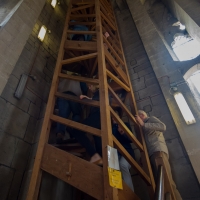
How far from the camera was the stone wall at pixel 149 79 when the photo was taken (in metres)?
3.40

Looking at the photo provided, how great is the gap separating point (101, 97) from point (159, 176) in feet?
4.76

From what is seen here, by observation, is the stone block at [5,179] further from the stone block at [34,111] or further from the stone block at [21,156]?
the stone block at [34,111]

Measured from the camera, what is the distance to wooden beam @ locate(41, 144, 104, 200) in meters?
2.11

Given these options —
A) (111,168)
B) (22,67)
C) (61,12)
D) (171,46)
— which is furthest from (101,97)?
(61,12)

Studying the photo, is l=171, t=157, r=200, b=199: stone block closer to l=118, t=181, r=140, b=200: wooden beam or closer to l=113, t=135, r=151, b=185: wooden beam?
l=113, t=135, r=151, b=185: wooden beam

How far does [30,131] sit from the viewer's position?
14.1 ft

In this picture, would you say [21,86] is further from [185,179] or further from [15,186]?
[185,179]

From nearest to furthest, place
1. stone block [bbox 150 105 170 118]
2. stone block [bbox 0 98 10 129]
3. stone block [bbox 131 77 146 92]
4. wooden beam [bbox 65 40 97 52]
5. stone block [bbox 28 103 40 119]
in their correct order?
1. stone block [bbox 0 98 10 129]
2. wooden beam [bbox 65 40 97 52]
3. stone block [bbox 150 105 170 118]
4. stone block [bbox 28 103 40 119]
5. stone block [bbox 131 77 146 92]

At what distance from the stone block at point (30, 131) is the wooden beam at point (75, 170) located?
1.70 m

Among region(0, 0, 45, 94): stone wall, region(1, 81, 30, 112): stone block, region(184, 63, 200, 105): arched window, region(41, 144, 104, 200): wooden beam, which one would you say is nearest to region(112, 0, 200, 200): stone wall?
region(184, 63, 200, 105): arched window

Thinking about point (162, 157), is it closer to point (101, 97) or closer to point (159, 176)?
point (159, 176)

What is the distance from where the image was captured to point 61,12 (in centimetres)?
848

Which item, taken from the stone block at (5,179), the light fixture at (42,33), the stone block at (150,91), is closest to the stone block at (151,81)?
the stone block at (150,91)

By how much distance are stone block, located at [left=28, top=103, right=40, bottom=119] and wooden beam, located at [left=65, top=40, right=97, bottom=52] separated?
1757 millimetres
